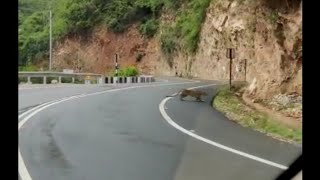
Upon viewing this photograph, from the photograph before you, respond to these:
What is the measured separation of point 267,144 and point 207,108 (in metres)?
6.71

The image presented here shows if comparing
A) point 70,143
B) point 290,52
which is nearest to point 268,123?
point 290,52

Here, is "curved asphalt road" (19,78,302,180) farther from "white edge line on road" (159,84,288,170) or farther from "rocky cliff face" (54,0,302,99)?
"rocky cliff face" (54,0,302,99)

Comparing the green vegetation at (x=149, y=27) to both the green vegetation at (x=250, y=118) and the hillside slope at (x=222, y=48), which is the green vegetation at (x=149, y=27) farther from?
the green vegetation at (x=250, y=118)

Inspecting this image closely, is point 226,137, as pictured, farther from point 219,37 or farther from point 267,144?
point 219,37

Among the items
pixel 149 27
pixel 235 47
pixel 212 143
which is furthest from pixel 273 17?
pixel 149 27

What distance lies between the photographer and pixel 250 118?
38.1ft

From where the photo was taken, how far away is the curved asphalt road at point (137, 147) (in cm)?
566

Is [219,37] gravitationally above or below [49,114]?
above

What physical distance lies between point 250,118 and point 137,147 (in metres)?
4.33

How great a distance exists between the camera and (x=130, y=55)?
175 feet

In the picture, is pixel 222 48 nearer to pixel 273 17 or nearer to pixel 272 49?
pixel 272 49

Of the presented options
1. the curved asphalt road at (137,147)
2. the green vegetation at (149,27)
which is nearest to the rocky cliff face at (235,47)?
the green vegetation at (149,27)

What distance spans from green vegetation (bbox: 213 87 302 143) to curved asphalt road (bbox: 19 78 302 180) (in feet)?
0.76
